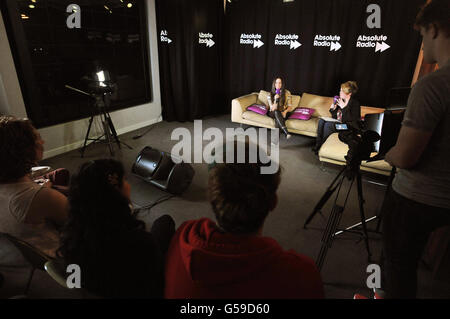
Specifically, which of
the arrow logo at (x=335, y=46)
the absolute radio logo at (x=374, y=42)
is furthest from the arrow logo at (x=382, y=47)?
the arrow logo at (x=335, y=46)

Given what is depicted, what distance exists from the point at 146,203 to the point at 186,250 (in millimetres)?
2220

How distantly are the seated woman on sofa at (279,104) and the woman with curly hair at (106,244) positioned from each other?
3.89 meters

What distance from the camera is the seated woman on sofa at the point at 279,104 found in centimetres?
465

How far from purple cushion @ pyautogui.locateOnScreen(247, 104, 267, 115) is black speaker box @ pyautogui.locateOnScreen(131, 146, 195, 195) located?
7.71 feet

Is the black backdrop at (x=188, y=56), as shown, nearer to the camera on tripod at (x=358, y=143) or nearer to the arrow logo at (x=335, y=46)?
the arrow logo at (x=335, y=46)

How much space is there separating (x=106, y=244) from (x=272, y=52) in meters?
5.36

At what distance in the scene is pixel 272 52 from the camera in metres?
5.55

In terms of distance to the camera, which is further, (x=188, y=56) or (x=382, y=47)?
(x=188, y=56)

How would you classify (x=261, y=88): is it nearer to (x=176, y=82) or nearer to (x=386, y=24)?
(x=176, y=82)

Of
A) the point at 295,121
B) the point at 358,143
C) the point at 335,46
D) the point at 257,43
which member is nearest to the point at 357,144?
the point at 358,143

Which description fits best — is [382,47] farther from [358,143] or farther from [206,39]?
[358,143]

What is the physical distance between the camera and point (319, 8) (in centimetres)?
486

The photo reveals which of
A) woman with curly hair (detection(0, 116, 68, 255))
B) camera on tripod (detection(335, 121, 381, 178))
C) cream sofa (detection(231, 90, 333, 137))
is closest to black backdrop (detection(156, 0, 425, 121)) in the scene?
cream sofa (detection(231, 90, 333, 137))

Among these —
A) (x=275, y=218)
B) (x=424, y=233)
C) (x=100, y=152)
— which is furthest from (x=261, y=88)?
(x=424, y=233)
